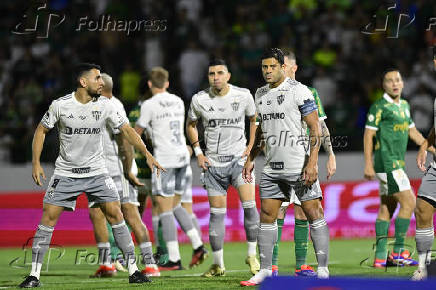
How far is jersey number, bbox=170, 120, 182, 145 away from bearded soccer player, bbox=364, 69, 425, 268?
8.26ft

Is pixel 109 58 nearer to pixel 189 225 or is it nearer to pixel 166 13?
pixel 166 13

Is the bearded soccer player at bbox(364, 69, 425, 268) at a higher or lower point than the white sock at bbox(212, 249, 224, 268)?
higher

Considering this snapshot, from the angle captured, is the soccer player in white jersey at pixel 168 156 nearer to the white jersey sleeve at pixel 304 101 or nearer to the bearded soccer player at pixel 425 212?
the white jersey sleeve at pixel 304 101

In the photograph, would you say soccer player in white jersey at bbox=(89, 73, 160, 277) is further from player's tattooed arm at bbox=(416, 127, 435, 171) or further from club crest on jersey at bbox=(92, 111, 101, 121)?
player's tattooed arm at bbox=(416, 127, 435, 171)

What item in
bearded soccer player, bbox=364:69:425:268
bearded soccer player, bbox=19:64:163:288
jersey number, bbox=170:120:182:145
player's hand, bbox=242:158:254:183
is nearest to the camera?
player's hand, bbox=242:158:254:183

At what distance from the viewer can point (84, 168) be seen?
34.5 feet

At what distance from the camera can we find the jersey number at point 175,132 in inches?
505

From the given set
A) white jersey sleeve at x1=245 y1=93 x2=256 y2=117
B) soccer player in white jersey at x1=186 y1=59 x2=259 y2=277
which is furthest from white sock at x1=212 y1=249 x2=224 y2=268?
white jersey sleeve at x1=245 y1=93 x2=256 y2=117

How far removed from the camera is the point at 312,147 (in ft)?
31.2

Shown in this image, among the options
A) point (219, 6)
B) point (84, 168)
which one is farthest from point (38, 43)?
point (84, 168)

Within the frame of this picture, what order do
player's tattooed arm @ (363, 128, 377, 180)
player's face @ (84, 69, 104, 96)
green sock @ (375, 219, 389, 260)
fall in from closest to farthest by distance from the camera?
player's face @ (84, 69, 104, 96) < player's tattooed arm @ (363, 128, 377, 180) < green sock @ (375, 219, 389, 260)

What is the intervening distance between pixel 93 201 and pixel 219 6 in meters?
10.6

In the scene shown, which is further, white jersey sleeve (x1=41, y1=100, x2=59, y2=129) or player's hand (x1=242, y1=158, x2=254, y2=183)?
white jersey sleeve (x1=41, y1=100, x2=59, y2=129)

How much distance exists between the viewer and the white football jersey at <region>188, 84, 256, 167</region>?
1147cm
